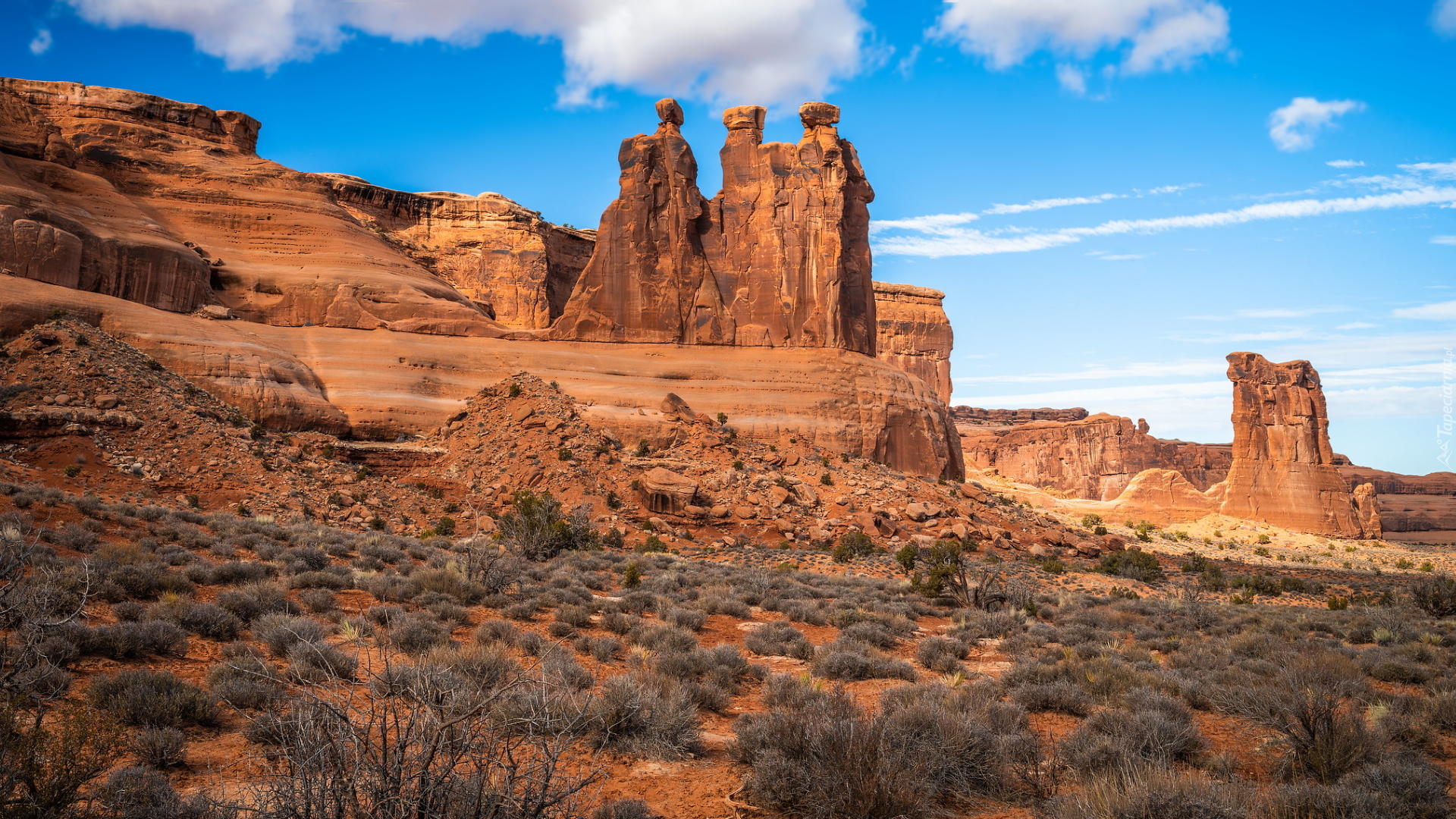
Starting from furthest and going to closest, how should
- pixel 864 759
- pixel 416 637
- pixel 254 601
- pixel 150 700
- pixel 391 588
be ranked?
pixel 391 588 < pixel 254 601 < pixel 416 637 < pixel 150 700 < pixel 864 759

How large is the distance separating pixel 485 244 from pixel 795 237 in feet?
119

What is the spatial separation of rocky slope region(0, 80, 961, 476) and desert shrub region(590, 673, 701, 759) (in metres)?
30.8

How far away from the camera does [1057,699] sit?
8.90 metres

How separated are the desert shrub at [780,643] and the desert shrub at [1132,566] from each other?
18571mm

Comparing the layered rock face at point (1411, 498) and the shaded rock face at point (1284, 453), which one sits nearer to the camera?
the shaded rock face at point (1284, 453)

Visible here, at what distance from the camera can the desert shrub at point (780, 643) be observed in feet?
37.5

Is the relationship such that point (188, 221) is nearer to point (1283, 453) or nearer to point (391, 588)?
point (391, 588)

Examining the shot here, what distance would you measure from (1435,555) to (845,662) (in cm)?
6694

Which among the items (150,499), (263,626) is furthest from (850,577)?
(150,499)

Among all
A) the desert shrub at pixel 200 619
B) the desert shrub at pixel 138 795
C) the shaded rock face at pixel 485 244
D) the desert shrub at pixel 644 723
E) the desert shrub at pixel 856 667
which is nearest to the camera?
the desert shrub at pixel 138 795

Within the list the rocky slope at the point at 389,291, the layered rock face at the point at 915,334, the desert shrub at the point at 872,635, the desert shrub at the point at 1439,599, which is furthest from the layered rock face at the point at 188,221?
the layered rock face at the point at 915,334

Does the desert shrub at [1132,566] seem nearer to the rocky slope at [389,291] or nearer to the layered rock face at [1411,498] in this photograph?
the rocky slope at [389,291]

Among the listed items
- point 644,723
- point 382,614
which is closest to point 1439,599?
point 644,723

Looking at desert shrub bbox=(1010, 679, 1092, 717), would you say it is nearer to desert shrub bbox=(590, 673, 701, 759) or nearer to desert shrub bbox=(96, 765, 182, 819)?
desert shrub bbox=(590, 673, 701, 759)
